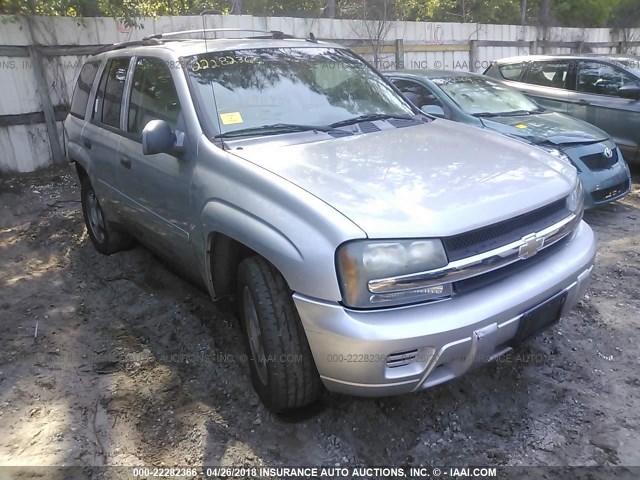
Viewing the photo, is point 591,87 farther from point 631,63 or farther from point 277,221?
point 277,221

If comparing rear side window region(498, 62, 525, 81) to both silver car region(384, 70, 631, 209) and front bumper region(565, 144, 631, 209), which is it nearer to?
silver car region(384, 70, 631, 209)

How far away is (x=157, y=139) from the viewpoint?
2955 mm

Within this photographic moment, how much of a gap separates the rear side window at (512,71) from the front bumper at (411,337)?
664 cm

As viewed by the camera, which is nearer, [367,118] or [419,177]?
[419,177]

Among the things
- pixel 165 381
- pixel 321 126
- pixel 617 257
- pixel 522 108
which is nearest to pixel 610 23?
pixel 522 108

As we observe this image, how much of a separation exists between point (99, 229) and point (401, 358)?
11.8ft

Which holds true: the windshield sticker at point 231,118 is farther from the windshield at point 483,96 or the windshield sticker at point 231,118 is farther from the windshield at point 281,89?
the windshield at point 483,96

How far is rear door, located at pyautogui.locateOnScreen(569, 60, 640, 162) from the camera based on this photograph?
696 centimetres

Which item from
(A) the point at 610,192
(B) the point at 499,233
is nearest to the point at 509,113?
(A) the point at 610,192

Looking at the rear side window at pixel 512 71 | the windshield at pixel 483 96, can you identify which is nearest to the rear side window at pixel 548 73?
the rear side window at pixel 512 71

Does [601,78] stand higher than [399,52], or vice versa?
[399,52]

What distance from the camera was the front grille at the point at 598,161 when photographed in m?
5.54

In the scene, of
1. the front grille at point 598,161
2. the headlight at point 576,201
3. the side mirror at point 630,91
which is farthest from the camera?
the side mirror at point 630,91

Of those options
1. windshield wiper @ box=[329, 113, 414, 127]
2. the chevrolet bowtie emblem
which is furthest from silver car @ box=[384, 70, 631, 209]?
the chevrolet bowtie emblem
